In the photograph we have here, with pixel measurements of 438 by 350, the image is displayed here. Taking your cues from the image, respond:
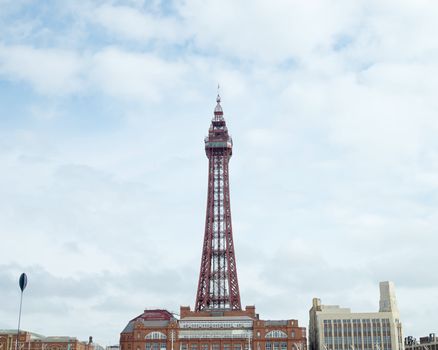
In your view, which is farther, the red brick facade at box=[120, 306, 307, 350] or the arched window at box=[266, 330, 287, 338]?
the arched window at box=[266, 330, 287, 338]

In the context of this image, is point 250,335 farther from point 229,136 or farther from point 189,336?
point 229,136

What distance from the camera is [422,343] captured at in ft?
463

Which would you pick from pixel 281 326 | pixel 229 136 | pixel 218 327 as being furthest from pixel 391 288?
pixel 229 136

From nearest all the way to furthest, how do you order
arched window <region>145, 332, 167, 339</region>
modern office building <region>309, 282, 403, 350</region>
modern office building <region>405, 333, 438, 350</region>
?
arched window <region>145, 332, 167, 339</region>, modern office building <region>309, 282, 403, 350</region>, modern office building <region>405, 333, 438, 350</region>

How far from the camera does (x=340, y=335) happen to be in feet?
376

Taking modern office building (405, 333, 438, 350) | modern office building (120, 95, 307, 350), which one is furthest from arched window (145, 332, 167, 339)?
modern office building (405, 333, 438, 350)

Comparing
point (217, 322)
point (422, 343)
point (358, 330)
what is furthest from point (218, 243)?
point (422, 343)

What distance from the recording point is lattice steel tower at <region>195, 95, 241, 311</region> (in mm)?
117625

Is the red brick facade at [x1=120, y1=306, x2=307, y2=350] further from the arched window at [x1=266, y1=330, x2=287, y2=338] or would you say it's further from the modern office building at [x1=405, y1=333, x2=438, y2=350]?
the modern office building at [x1=405, y1=333, x2=438, y2=350]

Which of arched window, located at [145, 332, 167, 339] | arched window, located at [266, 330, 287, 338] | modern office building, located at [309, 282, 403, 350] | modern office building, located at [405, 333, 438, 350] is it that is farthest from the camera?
modern office building, located at [405, 333, 438, 350]

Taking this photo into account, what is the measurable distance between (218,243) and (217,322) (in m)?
15.0

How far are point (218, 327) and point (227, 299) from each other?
6.36 metres

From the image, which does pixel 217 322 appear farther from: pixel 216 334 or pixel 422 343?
pixel 422 343

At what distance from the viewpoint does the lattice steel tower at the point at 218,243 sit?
11762cm
